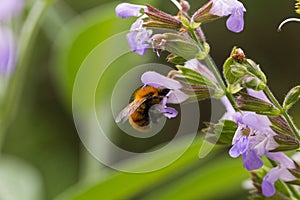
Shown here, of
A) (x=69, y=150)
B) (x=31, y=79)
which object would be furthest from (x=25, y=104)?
(x=69, y=150)

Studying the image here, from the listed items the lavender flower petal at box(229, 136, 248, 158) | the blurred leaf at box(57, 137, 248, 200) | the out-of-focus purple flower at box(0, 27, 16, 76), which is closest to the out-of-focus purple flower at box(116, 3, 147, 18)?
the lavender flower petal at box(229, 136, 248, 158)

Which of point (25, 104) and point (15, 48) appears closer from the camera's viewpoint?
point (15, 48)

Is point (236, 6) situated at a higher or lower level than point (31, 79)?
lower

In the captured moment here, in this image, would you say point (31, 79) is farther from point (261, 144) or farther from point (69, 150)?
point (261, 144)

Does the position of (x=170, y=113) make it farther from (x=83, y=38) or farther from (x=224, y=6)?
(x=83, y=38)

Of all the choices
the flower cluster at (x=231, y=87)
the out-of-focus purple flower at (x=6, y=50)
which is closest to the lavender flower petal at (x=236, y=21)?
the flower cluster at (x=231, y=87)

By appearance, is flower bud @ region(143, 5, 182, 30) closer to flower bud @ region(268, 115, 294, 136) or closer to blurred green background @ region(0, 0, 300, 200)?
flower bud @ region(268, 115, 294, 136)
